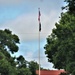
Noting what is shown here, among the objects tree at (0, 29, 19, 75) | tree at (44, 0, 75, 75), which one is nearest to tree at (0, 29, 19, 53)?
tree at (0, 29, 19, 75)

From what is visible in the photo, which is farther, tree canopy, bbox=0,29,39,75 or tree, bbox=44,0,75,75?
tree canopy, bbox=0,29,39,75

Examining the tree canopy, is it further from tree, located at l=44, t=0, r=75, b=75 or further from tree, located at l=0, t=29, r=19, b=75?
tree, located at l=44, t=0, r=75, b=75

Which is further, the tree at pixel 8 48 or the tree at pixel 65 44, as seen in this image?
the tree at pixel 8 48

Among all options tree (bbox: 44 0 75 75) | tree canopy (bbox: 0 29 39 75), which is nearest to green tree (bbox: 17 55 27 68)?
tree canopy (bbox: 0 29 39 75)

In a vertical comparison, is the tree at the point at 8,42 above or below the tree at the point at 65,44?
above

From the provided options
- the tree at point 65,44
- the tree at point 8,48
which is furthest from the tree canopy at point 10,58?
the tree at point 65,44

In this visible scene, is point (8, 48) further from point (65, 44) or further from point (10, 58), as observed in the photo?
point (65, 44)

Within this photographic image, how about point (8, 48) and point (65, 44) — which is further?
point (8, 48)

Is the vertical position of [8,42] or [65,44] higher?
[8,42]

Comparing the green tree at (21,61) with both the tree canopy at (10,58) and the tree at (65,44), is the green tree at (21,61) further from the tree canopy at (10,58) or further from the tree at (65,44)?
the tree at (65,44)

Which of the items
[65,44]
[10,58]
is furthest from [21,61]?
[65,44]

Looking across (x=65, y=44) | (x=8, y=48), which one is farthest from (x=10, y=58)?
(x=65, y=44)

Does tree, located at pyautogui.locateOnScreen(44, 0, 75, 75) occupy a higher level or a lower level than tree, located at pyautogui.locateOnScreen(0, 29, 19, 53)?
lower

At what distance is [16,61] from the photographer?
221 feet
